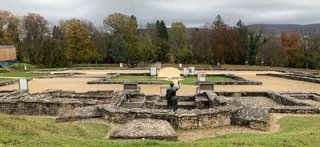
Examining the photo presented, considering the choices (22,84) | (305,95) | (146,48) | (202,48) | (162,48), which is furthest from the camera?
(202,48)

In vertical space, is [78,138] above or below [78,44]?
below

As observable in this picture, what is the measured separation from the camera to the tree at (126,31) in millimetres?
62812

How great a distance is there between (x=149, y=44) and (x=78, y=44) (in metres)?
12.0

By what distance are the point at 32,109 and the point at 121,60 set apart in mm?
45779

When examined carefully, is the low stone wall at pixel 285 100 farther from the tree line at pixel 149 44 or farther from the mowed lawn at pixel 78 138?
the tree line at pixel 149 44

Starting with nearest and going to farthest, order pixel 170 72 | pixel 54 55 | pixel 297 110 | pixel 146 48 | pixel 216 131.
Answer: pixel 216 131, pixel 297 110, pixel 170 72, pixel 54 55, pixel 146 48

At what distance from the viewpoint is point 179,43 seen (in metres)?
71.4

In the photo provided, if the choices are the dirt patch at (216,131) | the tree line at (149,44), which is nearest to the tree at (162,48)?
the tree line at (149,44)

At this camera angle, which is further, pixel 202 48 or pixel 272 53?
pixel 202 48

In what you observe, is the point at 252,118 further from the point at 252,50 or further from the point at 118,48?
A: the point at 252,50

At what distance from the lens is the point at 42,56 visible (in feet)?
189

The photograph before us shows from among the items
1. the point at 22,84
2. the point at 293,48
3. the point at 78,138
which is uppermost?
the point at 293,48

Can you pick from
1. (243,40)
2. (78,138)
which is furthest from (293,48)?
(78,138)

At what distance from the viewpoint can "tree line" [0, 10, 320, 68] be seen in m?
62.6
